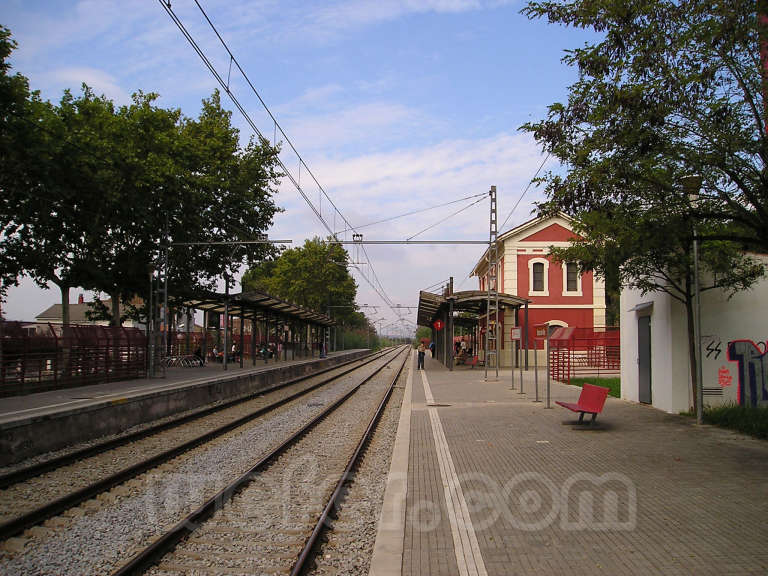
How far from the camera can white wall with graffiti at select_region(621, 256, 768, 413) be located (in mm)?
12875

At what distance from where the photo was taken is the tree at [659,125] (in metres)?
8.78

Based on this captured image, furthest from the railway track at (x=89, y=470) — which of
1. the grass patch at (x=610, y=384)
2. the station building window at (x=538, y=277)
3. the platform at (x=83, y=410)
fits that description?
the station building window at (x=538, y=277)

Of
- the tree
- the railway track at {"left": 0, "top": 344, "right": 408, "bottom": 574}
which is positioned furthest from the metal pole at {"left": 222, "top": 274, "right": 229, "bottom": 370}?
the tree

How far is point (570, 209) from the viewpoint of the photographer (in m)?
10.2

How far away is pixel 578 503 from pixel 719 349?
8319mm

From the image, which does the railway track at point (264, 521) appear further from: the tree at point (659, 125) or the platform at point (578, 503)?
the tree at point (659, 125)

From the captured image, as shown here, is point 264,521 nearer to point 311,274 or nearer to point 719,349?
point 719,349

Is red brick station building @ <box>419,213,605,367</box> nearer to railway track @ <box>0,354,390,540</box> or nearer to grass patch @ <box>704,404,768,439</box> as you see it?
grass patch @ <box>704,404,768,439</box>

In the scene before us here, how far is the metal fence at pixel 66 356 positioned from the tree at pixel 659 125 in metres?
13.1

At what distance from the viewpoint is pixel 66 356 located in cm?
1830

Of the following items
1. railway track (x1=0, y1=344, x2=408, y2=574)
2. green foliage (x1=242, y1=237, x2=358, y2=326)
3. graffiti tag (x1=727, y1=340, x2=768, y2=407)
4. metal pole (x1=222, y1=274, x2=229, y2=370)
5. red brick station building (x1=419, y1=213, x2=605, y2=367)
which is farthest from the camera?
green foliage (x1=242, y1=237, x2=358, y2=326)

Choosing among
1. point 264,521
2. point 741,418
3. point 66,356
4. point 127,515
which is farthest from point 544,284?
point 127,515

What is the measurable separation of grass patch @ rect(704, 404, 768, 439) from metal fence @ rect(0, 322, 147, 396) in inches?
599

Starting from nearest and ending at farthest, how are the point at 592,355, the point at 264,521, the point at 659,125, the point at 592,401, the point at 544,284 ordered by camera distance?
1. the point at 264,521
2. the point at 659,125
3. the point at 592,401
4. the point at 592,355
5. the point at 544,284
